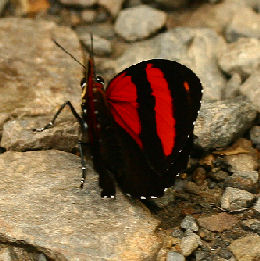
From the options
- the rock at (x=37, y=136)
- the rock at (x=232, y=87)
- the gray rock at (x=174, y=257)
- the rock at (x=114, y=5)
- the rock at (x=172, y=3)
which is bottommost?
the gray rock at (x=174, y=257)

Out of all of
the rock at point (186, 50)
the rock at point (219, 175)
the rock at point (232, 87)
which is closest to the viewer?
the rock at point (219, 175)

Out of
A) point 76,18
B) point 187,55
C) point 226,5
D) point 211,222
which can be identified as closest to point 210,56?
point 187,55

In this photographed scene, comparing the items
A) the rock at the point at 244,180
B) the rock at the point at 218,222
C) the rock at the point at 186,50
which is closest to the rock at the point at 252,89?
the rock at the point at 186,50

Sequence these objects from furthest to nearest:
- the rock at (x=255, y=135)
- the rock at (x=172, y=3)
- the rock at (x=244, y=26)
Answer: the rock at (x=172, y=3), the rock at (x=244, y=26), the rock at (x=255, y=135)

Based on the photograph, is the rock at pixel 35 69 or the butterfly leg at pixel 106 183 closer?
the butterfly leg at pixel 106 183

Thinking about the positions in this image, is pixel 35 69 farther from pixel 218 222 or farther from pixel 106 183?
pixel 218 222

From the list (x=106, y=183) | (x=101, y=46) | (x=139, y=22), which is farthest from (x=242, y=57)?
(x=106, y=183)

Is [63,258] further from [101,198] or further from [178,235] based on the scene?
[178,235]

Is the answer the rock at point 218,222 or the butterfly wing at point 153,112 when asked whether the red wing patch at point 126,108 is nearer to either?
the butterfly wing at point 153,112
